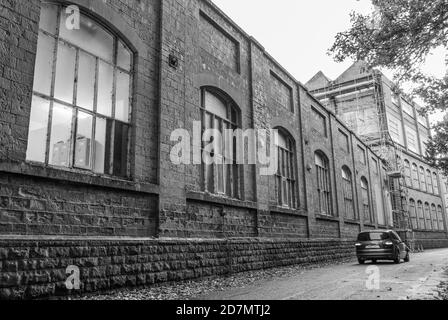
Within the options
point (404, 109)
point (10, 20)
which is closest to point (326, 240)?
point (10, 20)

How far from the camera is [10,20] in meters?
6.10

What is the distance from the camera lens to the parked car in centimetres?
1538

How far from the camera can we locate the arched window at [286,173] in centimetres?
1483

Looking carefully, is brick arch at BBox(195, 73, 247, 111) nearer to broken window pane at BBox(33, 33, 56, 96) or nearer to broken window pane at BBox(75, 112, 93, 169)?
broken window pane at BBox(75, 112, 93, 169)

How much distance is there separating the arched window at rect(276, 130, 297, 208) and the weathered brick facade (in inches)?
11.2

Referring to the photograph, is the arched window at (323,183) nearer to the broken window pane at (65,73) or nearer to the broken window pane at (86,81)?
the broken window pane at (86,81)

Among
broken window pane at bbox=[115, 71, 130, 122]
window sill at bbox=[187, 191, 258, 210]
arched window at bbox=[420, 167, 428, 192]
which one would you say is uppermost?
arched window at bbox=[420, 167, 428, 192]

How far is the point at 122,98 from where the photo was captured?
27.3 feet

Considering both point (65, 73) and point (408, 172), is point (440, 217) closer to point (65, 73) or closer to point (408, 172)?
point (408, 172)

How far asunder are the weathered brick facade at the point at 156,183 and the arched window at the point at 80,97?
0.24 meters

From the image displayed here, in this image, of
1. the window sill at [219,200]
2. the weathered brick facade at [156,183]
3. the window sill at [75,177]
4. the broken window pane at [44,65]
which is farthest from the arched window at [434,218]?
the broken window pane at [44,65]

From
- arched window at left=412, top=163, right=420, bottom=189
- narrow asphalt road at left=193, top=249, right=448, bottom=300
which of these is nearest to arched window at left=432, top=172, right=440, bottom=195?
arched window at left=412, top=163, right=420, bottom=189

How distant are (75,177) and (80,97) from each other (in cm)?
169
